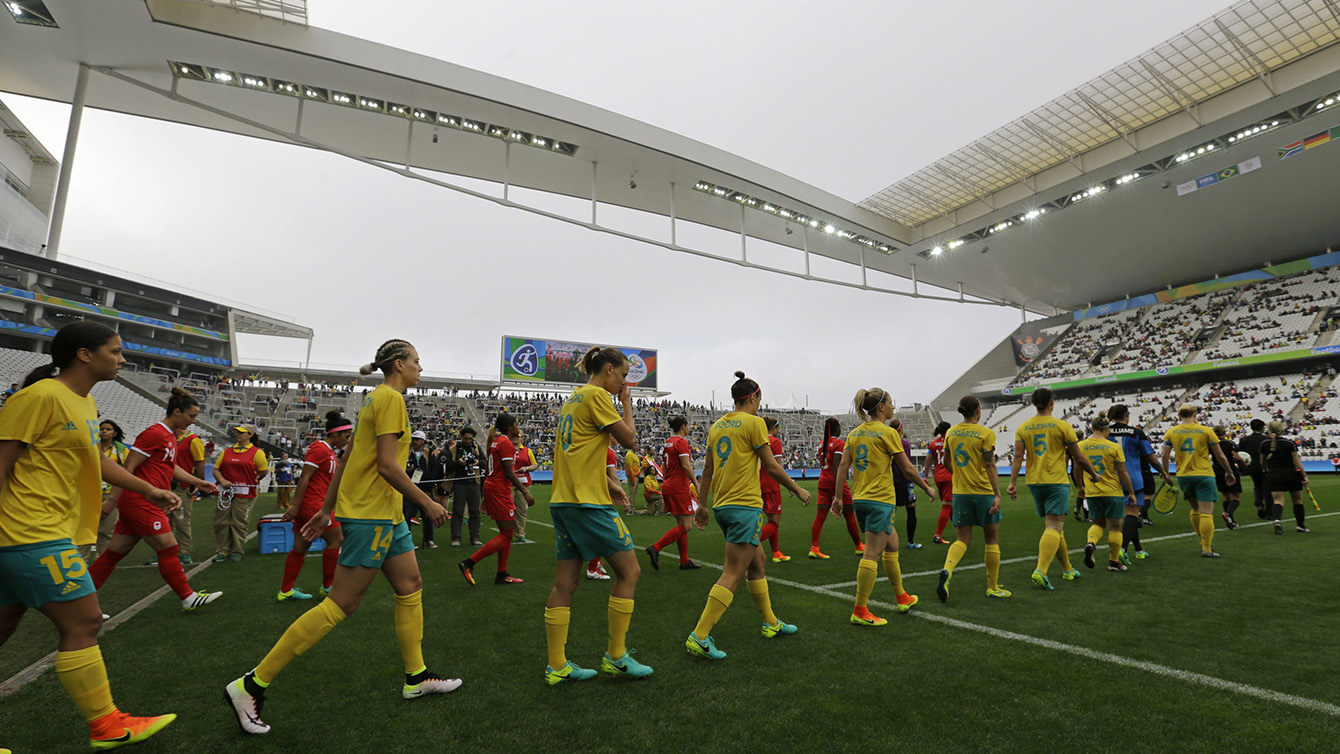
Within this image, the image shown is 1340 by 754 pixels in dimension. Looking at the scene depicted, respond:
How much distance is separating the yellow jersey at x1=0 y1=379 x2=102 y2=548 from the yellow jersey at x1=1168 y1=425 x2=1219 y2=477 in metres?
10.4

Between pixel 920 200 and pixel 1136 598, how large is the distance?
A: 25414 mm

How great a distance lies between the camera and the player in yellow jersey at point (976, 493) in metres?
5.58

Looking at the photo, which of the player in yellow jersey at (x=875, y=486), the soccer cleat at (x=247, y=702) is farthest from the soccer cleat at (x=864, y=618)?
the soccer cleat at (x=247, y=702)

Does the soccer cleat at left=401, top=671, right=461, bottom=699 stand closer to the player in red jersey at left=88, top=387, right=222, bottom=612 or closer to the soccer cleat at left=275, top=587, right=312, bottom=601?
the player in red jersey at left=88, top=387, right=222, bottom=612

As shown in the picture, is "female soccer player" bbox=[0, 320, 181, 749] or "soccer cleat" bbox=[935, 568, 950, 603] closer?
"female soccer player" bbox=[0, 320, 181, 749]

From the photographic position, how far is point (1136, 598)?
5.49 meters

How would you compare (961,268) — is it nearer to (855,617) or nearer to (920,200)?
(920,200)

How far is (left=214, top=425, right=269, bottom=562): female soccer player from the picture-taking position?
8.48m

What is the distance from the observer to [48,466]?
2615mm

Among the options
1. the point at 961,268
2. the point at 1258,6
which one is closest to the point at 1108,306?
the point at 961,268

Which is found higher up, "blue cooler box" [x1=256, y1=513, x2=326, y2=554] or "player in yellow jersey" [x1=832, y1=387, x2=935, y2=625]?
"player in yellow jersey" [x1=832, y1=387, x2=935, y2=625]

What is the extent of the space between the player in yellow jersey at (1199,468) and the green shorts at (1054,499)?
2.72m

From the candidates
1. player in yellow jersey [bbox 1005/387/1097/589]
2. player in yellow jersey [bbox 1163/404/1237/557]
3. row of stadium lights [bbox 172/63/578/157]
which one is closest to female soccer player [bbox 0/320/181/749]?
player in yellow jersey [bbox 1005/387/1097/589]

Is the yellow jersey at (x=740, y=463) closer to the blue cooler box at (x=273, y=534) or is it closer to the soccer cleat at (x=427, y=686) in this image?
the soccer cleat at (x=427, y=686)
